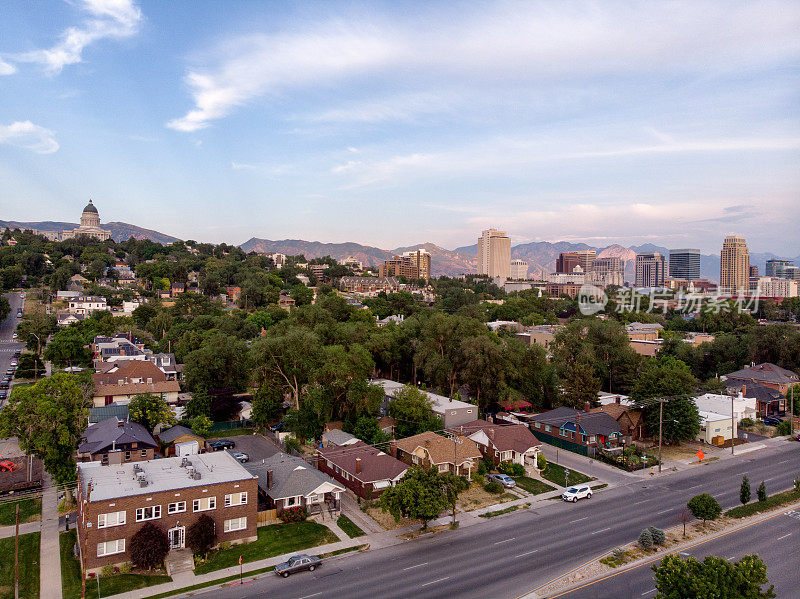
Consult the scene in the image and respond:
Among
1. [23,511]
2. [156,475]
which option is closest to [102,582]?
[156,475]

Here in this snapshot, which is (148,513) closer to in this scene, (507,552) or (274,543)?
(274,543)

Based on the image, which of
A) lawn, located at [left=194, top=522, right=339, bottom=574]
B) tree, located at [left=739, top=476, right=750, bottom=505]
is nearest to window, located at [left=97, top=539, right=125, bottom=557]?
lawn, located at [left=194, top=522, right=339, bottom=574]

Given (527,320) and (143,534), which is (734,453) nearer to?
(143,534)

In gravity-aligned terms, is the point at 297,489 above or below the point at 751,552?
above

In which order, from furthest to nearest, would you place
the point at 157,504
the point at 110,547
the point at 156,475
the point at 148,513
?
1. the point at 156,475
2. the point at 157,504
3. the point at 148,513
4. the point at 110,547

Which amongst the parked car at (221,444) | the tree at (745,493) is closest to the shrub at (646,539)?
the tree at (745,493)

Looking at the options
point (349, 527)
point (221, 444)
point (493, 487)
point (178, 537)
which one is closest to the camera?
point (178, 537)

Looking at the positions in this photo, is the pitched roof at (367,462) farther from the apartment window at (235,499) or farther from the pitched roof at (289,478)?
the apartment window at (235,499)

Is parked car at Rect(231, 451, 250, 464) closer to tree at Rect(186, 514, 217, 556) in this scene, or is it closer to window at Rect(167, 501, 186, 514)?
window at Rect(167, 501, 186, 514)

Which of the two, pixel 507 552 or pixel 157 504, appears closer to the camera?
pixel 157 504
